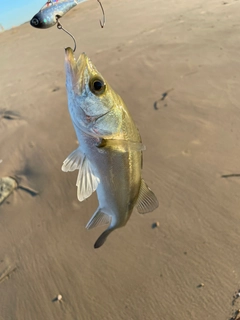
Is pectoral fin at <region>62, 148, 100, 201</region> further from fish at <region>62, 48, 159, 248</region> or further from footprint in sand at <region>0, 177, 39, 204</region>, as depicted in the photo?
footprint in sand at <region>0, 177, 39, 204</region>

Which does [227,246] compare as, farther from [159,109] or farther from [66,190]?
[159,109]

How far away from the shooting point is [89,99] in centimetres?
185

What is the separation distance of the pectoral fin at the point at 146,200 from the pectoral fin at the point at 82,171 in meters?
0.32

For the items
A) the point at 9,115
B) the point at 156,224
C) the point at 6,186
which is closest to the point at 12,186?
the point at 6,186

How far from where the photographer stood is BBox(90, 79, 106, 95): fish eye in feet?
6.00

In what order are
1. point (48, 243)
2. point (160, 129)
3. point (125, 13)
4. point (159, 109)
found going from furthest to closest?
point (125, 13)
point (159, 109)
point (160, 129)
point (48, 243)

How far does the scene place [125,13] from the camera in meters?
10.6

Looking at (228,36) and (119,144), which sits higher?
(119,144)

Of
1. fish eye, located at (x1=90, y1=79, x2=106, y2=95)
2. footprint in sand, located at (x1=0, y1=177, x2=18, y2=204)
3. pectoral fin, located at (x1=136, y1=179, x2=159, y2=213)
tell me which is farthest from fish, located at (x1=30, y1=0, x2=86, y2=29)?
footprint in sand, located at (x1=0, y1=177, x2=18, y2=204)

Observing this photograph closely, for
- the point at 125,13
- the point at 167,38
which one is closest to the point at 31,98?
the point at 167,38

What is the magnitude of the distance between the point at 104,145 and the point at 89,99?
28cm

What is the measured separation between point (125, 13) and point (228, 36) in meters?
4.89

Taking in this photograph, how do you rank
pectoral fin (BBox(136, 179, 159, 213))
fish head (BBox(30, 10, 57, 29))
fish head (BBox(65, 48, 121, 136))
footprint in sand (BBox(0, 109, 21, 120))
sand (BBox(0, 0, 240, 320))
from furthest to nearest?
footprint in sand (BBox(0, 109, 21, 120)) < sand (BBox(0, 0, 240, 320)) < pectoral fin (BBox(136, 179, 159, 213)) < fish head (BBox(30, 10, 57, 29)) < fish head (BBox(65, 48, 121, 136))

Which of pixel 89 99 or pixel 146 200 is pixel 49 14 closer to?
pixel 89 99
